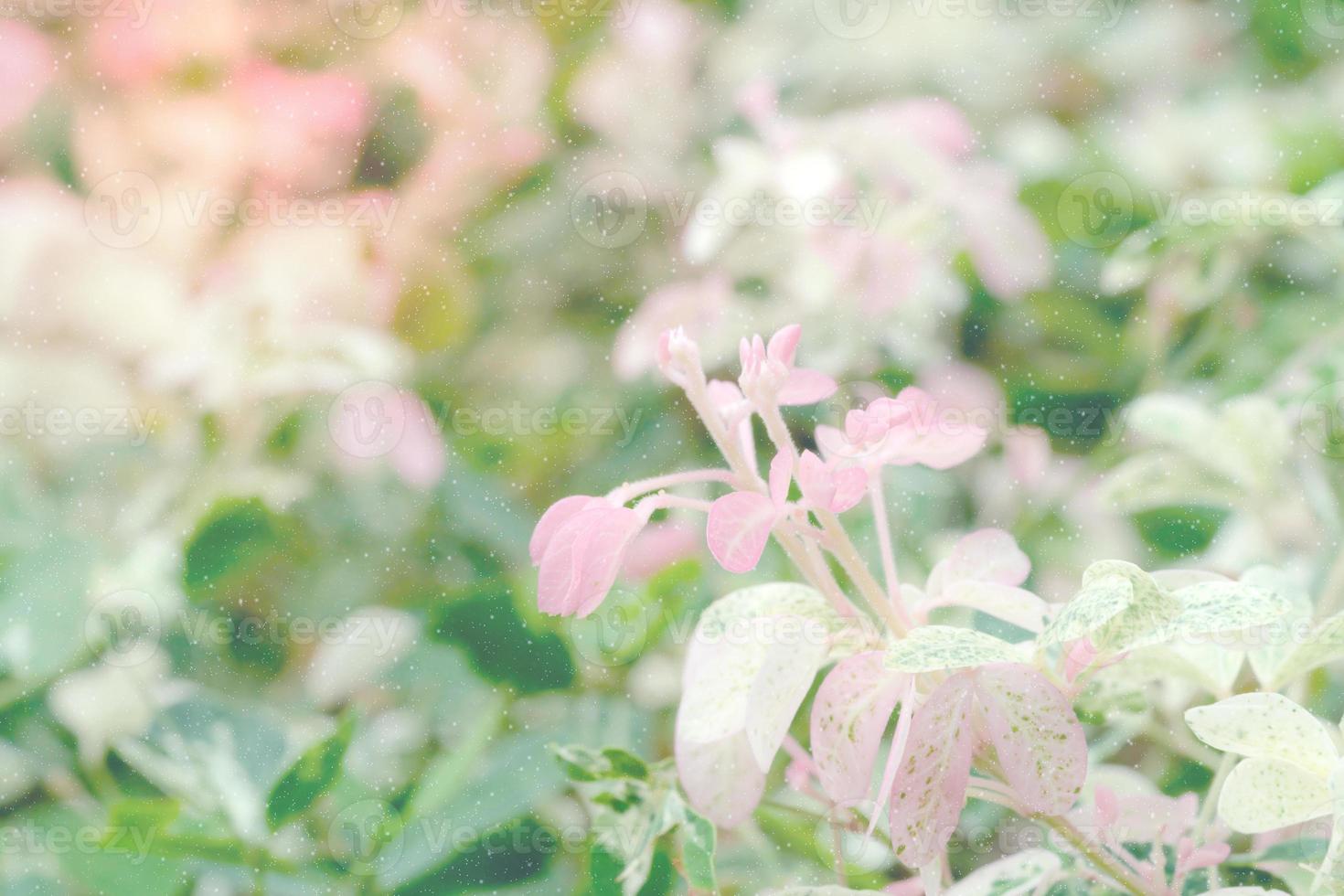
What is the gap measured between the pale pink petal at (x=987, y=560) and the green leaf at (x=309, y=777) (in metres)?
0.26

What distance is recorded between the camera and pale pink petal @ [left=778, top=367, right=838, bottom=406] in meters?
0.43

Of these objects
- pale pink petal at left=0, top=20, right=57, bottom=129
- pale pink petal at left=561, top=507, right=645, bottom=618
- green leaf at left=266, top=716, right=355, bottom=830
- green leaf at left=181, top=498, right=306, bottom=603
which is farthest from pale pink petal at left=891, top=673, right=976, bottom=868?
pale pink petal at left=0, top=20, right=57, bottom=129

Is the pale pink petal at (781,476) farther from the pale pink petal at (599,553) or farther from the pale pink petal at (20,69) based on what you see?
the pale pink petal at (20,69)

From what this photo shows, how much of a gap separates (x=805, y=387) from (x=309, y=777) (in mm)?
261

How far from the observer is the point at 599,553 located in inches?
15.2

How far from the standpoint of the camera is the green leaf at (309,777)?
1.62ft

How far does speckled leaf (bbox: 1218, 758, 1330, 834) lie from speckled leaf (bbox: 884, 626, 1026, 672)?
0.09 metres

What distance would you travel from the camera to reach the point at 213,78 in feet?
3.36

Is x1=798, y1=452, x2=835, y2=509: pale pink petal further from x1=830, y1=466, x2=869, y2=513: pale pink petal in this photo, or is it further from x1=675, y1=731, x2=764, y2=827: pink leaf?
x1=675, y1=731, x2=764, y2=827: pink leaf

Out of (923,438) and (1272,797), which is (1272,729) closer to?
(1272,797)

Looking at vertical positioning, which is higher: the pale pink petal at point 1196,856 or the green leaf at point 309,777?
the pale pink petal at point 1196,856

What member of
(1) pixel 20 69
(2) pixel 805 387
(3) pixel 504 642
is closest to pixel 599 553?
(2) pixel 805 387

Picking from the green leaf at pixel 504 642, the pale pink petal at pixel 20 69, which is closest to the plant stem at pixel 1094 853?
the green leaf at pixel 504 642

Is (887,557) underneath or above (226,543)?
above
